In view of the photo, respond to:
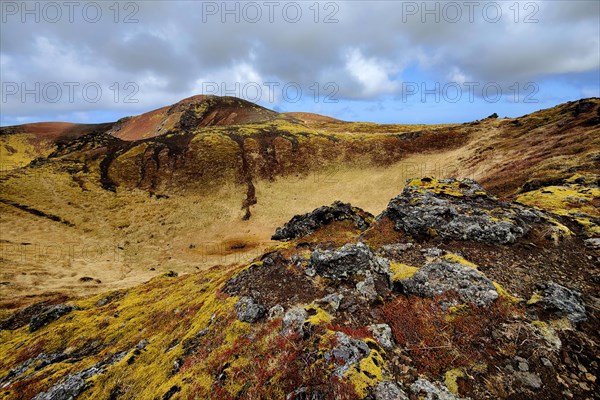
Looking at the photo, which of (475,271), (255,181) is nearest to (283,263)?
(475,271)

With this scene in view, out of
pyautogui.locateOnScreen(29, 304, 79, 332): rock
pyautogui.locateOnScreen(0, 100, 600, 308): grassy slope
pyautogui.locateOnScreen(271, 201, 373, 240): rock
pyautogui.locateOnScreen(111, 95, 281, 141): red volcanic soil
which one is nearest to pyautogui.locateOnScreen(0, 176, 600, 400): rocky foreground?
pyautogui.locateOnScreen(29, 304, 79, 332): rock

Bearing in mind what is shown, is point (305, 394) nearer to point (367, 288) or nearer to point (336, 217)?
point (367, 288)

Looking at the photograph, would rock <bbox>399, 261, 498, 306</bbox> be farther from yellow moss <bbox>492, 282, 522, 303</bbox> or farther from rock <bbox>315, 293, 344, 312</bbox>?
rock <bbox>315, 293, 344, 312</bbox>

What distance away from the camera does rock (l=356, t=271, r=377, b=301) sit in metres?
13.7

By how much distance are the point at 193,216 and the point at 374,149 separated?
173ft

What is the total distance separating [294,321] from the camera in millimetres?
12391

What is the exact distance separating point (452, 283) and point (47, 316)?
94.7 ft

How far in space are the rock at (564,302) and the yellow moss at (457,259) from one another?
3.07 metres

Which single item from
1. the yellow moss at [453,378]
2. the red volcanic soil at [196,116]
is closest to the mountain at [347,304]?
the yellow moss at [453,378]

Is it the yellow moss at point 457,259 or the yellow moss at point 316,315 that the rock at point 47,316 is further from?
the yellow moss at point 457,259

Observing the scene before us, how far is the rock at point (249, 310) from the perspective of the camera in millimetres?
13602

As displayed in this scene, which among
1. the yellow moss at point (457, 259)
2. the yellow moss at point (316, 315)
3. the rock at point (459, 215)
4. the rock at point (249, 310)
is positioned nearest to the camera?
the yellow moss at point (316, 315)

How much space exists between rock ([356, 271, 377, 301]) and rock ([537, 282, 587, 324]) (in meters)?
6.76

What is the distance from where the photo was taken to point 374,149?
8281cm
